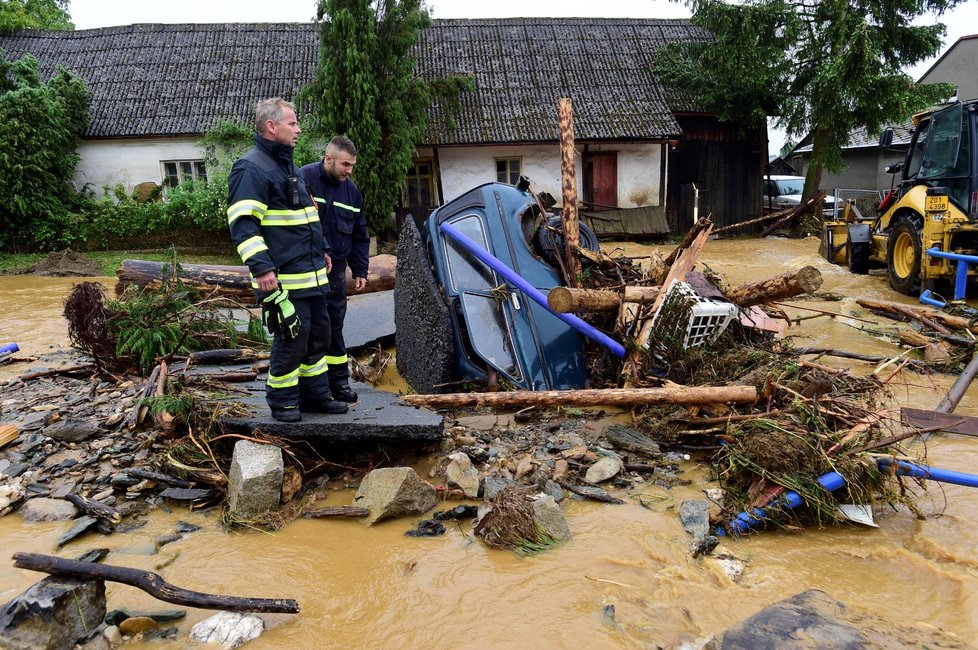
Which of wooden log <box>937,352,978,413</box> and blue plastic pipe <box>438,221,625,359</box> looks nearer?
wooden log <box>937,352,978,413</box>

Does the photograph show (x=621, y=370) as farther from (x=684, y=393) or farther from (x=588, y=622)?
(x=588, y=622)

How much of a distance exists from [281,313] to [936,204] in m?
8.44

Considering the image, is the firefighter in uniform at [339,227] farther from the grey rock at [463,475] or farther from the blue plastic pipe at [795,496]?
the blue plastic pipe at [795,496]

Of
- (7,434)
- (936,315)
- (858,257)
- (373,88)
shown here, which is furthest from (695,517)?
(373,88)

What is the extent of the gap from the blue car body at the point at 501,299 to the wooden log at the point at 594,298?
407 millimetres

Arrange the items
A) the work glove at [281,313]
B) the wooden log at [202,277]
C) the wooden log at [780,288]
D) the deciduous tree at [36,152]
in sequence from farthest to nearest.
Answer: the deciduous tree at [36,152] → the wooden log at [202,277] → the wooden log at [780,288] → the work glove at [281,313]

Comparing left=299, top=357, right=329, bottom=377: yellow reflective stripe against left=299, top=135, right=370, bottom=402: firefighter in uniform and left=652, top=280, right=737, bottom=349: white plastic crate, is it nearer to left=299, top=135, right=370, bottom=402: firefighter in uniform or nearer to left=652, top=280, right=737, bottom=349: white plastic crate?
left=299, top=135, right=370, bottom=402: firefighter in uniform

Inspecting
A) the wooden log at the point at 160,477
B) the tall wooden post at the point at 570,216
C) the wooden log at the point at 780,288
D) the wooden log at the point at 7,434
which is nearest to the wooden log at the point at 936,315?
the wooden log at the point at 780,288

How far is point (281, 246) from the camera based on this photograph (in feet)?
11.3

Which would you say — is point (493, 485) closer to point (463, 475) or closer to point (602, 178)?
point (463, 475)

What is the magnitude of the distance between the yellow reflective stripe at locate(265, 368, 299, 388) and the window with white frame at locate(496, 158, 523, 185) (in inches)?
527

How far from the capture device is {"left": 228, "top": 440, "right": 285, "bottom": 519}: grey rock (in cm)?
320

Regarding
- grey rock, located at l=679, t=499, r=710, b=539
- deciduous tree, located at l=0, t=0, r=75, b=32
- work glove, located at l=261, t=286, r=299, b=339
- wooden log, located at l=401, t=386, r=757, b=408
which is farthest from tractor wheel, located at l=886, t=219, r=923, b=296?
deciduous tree, located at l=0, t=0, r=75, b=32

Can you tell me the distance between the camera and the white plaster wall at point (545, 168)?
16.1m
